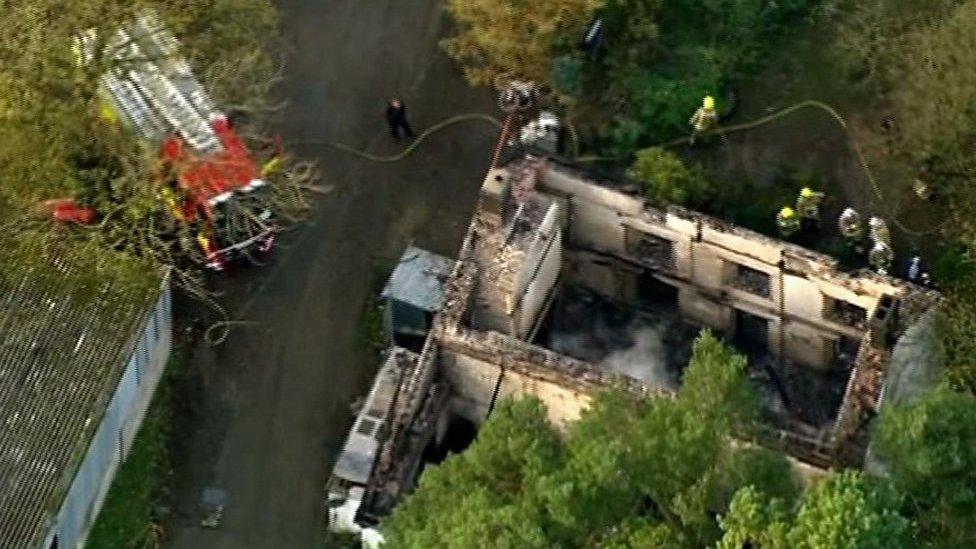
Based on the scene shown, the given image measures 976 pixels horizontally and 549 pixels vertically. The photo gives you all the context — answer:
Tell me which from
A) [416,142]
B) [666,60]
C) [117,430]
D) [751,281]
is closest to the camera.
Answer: [117,430]

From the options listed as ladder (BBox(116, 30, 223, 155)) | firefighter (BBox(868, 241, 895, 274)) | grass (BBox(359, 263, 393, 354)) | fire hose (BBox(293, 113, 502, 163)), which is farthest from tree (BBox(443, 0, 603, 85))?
firefighter (BBox(868, 241, 895, 274))

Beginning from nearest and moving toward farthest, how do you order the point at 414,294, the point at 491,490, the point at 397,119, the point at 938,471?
→ 1. the point at 938,471
2. the point at 491,490
3. the point at 414,294
4. the point at 397,119

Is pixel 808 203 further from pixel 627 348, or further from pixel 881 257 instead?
pixel 627 348

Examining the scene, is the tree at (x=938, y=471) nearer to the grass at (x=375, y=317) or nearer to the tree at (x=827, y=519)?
the tree at (x=827, y=519)

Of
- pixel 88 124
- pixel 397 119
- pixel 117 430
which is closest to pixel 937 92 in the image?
pixel 397 119

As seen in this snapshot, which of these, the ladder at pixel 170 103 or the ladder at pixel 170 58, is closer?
the ladder at pixel 170 58

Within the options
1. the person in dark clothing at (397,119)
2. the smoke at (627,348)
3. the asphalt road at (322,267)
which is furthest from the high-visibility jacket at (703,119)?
the person in dark clothing at (397,119)

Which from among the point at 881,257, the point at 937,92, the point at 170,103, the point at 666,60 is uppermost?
the point at 937,92

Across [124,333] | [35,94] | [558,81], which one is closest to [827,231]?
[558,81]
